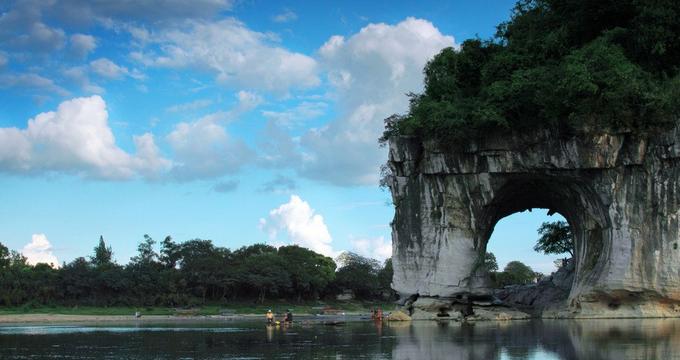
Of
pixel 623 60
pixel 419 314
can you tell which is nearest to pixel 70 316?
pixel 419 314

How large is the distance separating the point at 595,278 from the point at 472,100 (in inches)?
446

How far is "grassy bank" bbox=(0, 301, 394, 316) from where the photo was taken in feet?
200

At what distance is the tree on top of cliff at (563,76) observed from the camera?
103 ft

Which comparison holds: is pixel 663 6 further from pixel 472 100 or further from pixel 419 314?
pixel 419 314

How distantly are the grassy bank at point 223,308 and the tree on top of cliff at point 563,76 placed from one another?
114ft

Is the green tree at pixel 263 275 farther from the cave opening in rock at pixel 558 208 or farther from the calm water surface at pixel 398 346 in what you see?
the calm water surface at pixel 398 346

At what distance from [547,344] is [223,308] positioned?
52700mm

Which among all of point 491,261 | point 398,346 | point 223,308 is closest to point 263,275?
point 223,308

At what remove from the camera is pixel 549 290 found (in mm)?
44938

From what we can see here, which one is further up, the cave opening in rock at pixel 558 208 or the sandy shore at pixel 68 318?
the cave opening in rock at pixel 558 208

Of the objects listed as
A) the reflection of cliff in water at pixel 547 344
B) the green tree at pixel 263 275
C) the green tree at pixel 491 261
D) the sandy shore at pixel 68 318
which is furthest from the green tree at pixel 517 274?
the reflection of cliff in water at pixel 547 344

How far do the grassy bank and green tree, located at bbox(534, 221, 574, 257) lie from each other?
24.1 meters

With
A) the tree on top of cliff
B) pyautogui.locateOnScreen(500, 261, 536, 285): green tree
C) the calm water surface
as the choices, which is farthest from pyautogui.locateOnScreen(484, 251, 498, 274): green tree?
the calm water surface

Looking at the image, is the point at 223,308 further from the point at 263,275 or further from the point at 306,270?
the point at 306,270
